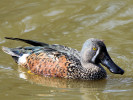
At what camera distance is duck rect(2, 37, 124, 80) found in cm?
780

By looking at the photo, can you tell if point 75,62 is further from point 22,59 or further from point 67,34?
point 67,34

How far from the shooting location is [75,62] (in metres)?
8.12

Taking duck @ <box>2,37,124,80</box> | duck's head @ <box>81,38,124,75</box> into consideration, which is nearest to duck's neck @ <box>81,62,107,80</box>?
duck @ <box>2,37,124,80</box>

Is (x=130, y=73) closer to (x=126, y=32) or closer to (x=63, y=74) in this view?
(x=63, y=74)

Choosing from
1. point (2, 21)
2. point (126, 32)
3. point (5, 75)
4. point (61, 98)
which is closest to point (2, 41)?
point (2, 21)

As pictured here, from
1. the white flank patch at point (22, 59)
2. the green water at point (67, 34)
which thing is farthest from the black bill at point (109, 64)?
the white flank patch at point (22, 59)

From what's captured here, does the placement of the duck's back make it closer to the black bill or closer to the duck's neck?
the duck's neck

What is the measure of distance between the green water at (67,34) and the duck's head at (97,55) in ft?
1.14

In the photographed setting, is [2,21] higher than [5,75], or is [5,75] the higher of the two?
[2,21]

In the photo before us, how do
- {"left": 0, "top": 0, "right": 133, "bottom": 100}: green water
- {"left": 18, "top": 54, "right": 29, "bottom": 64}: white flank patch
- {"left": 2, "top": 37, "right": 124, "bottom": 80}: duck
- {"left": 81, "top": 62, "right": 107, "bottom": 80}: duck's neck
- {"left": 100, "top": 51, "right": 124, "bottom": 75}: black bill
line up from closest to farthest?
{"left": 0, "top": 0, "right": 133, "bottom": 100}: green water
{"left": 100, "top": 51, "right": 124, "bottom": 75}: black bill
{"left": 2, "top": 37, "right": 124, "bottom": 80}: duck
{"left": 81, "top": 62, "right": 107, "bottom": 80}: duck's neck
{"left": 18, "top": 54, "right": 29, "bottom": 64}: white flank patch

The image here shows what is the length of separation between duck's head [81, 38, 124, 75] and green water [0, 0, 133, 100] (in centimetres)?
35

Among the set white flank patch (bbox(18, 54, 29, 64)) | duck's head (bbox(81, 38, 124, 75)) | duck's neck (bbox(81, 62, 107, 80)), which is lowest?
duck's neck (bbox(81, 62, 107, 80))

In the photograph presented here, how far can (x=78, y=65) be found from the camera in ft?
26.6

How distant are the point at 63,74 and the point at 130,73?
168 cm
